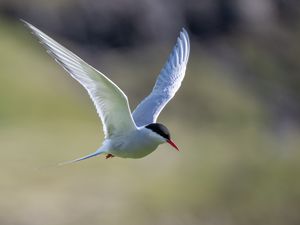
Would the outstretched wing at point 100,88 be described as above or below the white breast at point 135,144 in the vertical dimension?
above

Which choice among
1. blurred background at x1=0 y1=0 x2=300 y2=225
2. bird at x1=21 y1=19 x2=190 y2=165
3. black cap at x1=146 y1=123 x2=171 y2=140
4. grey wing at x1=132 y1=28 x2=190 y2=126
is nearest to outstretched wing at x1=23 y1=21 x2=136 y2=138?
bird at x1=21 y1=19 x2=190 y2=165

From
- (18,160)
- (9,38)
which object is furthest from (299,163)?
(18,160)

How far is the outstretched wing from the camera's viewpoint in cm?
774

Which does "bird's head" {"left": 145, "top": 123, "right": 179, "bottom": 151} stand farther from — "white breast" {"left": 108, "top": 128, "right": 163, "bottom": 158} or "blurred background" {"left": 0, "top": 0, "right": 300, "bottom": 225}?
"blurred background" {"left": 0, "top": 0, "right": 300, "bottom": 225}

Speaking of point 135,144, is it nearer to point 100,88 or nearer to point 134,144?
point 134,144

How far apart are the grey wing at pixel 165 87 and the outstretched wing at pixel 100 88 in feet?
2.04

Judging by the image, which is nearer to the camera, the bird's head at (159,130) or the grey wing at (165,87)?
the bird's head at (159,130)

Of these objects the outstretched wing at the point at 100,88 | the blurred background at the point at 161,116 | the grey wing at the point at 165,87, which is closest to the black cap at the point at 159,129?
the outstretched wing at the point at 100,88

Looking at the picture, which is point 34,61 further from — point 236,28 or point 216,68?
point 236,28

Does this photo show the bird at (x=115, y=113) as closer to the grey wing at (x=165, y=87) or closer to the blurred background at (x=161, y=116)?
the grey wing at (x=165, y=87)

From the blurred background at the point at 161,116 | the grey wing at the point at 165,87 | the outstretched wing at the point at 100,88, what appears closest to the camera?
the outstretched wing at the point at 100,88

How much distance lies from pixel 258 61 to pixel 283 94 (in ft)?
5.47

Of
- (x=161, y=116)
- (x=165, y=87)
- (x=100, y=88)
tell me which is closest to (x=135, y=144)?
(x=100, y=88)

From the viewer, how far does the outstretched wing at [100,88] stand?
25.4 feet
